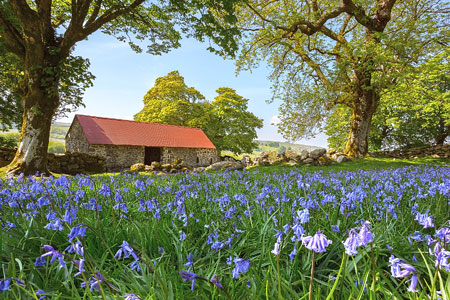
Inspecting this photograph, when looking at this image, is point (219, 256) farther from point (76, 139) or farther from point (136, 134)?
point (76, 139)

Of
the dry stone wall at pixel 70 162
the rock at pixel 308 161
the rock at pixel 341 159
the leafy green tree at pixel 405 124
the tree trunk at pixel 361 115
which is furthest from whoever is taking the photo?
the leafy green tree at pixel 405 124

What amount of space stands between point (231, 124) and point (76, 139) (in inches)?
855

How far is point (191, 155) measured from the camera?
33094mm

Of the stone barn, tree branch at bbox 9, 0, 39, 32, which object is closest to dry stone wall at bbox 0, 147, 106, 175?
the stone barn

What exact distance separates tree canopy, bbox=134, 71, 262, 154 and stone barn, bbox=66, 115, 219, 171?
5466 millimetres

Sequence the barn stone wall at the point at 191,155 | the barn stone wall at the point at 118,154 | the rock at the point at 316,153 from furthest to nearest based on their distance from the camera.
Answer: the barn stone wall at the point at 191,155
the barn stone wall at the point at 118,154
the rock at the point at 316,153

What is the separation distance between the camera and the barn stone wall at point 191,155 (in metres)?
30.6

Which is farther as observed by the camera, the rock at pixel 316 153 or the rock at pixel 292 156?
the rock at pixel 292 156

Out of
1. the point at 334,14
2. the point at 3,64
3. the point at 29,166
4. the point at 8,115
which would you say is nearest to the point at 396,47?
the point at 334,14

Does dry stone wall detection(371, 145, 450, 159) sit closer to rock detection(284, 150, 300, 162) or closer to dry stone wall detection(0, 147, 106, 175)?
rock detection(284, 150, 300, 162)

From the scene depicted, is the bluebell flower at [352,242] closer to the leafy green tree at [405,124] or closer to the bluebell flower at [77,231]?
the bluebell flower at [77,231]

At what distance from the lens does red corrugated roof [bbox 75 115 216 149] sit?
25.7m

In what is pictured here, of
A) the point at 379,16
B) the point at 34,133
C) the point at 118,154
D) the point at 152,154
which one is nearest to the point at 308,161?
the point at 379,16

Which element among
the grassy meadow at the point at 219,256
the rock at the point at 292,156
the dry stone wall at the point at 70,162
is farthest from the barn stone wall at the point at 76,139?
the grassy meadow at the point at 219,256
